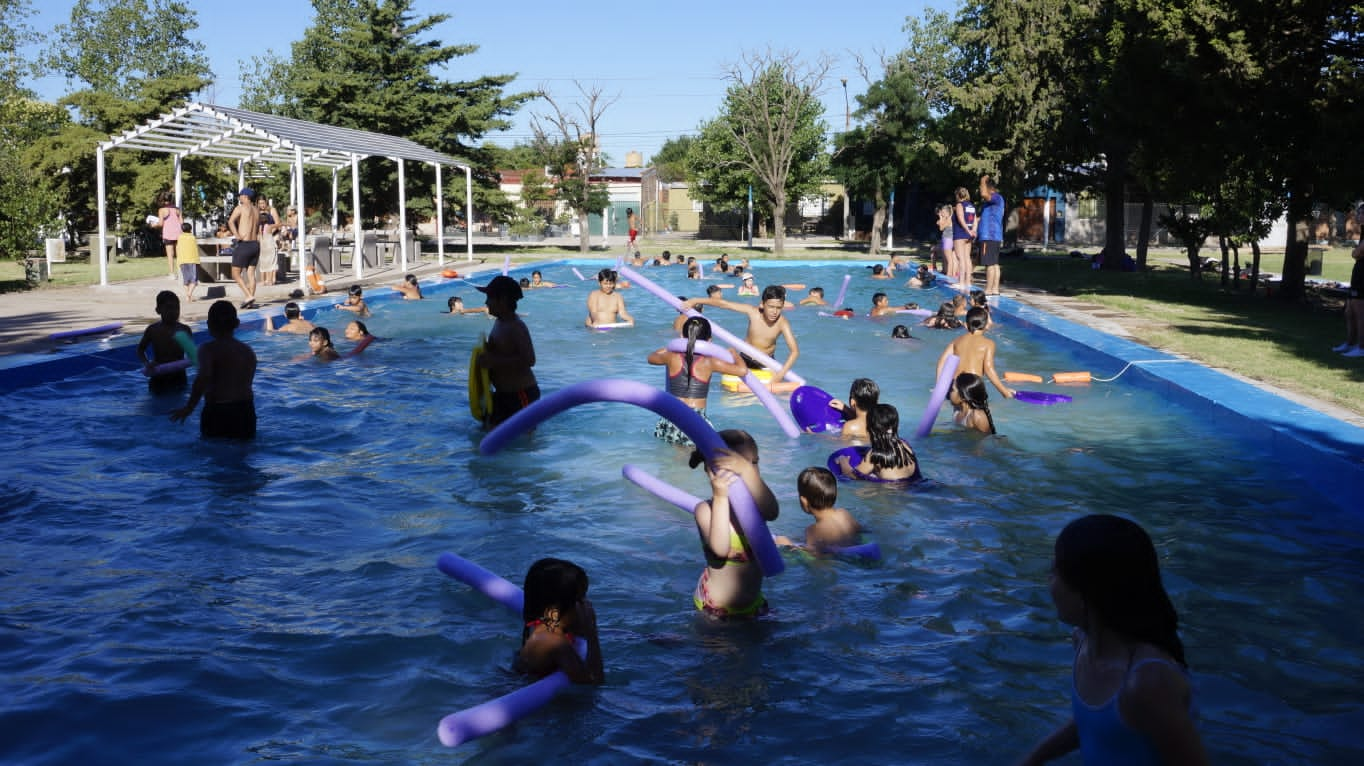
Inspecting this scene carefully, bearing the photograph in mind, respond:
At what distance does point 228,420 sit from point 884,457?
5406 millimetres

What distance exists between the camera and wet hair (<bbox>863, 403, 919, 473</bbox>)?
26.1 ft

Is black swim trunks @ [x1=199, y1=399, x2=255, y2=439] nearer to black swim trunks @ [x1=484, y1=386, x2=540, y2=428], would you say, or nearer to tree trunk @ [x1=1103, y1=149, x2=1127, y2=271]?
black swim trunks @ [x1=484, y1=386, x2=540, y2=428]

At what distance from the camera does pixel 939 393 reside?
371 inches

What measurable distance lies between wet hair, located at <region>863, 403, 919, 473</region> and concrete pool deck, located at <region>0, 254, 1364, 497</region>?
3.00m

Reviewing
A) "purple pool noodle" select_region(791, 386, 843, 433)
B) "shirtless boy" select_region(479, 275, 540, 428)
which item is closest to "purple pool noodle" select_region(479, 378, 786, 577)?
"shirtless boy" select_region(479, 275, 540, 428)

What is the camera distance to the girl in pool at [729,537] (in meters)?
4.89

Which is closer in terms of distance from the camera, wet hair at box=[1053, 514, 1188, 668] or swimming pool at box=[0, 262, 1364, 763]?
wet hair at box=[1053, 514, 1188, 668]

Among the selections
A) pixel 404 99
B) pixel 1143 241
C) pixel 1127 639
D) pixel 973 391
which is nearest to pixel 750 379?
pixel 973 391

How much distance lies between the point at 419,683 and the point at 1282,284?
1911 centimetres

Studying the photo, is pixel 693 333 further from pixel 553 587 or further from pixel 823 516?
pixel 553 587

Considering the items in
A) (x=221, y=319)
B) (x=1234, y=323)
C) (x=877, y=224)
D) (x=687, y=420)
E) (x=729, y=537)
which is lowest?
(x=729, y=537)

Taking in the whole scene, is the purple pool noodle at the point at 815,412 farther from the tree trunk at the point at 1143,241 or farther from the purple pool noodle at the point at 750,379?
the tree trunk at the point at 1143,241

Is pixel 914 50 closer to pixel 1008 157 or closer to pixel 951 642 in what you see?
pixel 1008 157

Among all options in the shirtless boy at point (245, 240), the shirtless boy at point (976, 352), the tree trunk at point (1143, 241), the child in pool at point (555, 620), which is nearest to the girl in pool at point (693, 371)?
the shirtless boy at point (976, 352)
